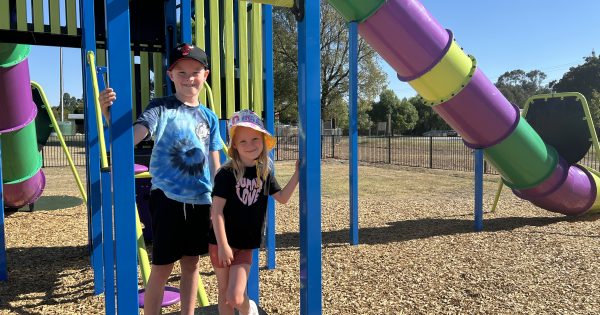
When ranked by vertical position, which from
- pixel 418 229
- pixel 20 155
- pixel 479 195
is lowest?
pixel 418 229

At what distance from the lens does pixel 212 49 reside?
14.7 feet

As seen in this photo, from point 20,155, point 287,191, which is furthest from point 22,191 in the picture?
point 287,191

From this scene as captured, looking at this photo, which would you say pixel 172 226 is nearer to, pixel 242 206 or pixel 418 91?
pixel 242 206

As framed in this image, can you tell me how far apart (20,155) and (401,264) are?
5556 mm

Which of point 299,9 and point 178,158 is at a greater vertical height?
point 299,9

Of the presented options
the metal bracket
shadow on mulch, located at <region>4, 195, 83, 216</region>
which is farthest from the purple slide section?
shadow on mulch, located at <region>4, 195, 83, 216</region>

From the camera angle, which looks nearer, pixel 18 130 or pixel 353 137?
pixel 353 137

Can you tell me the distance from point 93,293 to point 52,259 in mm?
1510

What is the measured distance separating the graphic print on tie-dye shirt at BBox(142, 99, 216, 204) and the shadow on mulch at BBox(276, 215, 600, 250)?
353cm

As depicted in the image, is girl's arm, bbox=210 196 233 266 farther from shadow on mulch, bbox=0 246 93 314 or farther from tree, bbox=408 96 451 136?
tree, bbox=408 96 451 136

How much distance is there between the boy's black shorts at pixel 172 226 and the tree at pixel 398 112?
61543 millimetres

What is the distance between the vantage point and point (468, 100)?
249 inches

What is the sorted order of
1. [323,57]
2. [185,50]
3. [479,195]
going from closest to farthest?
1. [185,50]
2. [479,195]
3. [323,57]

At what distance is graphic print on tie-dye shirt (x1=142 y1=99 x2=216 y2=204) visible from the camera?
2326mm
